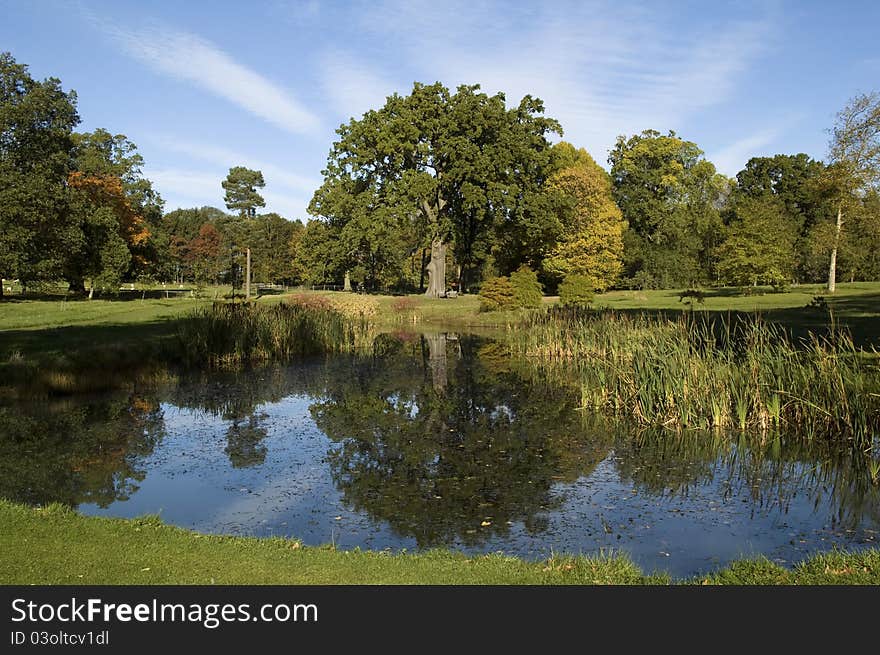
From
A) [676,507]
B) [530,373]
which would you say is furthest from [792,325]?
[676,507]

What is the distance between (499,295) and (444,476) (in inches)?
1083

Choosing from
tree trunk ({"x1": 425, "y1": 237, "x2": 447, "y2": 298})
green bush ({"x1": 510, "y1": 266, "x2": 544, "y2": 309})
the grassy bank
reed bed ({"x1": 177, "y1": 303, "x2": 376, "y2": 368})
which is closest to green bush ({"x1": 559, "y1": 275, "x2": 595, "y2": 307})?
green bush ({"x1": 510, "y1": 266, "x2": 544, "y2": 309})

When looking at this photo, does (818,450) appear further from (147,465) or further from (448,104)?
(448,104)

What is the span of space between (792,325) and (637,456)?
46.5ft

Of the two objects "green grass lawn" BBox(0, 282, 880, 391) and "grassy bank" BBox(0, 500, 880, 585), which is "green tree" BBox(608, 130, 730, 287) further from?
"grassy bank" BBox(0, 500, 880, 585)

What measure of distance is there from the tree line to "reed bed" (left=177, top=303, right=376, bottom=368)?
17138mm

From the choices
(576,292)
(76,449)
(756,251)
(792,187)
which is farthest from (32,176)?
(792,187)

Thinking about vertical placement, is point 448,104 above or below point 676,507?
above

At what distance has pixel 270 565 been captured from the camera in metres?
5.53

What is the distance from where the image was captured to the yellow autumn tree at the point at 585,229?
4603cm

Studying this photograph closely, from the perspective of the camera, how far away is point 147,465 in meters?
10.1

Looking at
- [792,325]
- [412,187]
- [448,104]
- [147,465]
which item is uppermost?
[448,104]

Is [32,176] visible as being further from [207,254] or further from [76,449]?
[207,254]
